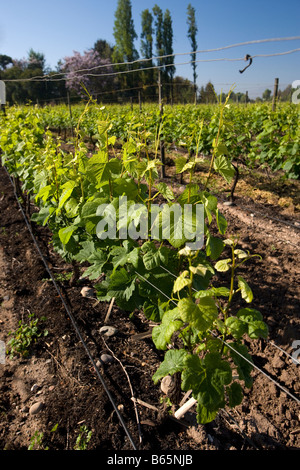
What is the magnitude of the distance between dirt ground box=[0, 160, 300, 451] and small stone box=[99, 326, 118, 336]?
0.03 metres

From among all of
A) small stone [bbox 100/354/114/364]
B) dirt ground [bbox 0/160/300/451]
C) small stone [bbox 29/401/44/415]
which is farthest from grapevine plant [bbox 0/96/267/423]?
small stone [bbox 29/401/44/415]

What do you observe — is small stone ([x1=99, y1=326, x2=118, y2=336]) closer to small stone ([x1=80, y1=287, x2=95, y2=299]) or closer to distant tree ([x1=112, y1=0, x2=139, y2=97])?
small stone ([x1=80, y1=287, x2=95, y2=299])

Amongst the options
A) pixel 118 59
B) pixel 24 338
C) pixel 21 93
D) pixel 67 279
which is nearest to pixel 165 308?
pixel 24 338

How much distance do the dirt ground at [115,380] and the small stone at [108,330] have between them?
0.03 meters

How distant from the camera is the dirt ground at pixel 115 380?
1808mm

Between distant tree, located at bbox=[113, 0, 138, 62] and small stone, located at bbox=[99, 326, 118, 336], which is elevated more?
distant tree, located at bbox=[113, 0, 138, 62]

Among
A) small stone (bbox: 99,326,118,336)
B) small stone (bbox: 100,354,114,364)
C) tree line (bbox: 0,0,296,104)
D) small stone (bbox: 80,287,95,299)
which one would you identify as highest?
tree line (bbox: 0,0,296,104)

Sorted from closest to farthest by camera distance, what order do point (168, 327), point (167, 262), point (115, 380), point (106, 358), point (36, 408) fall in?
point (168, 327) → point (167, 262) → point (36, 408) → point (115, 380) → point (106, 358)

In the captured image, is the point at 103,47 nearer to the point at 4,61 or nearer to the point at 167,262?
the point at 4,61

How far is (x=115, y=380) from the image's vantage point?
2133 mm

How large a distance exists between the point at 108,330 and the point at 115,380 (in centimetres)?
47

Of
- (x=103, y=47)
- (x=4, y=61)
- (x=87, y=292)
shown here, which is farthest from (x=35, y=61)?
(x=87, y=292)

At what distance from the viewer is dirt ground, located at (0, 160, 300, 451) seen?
71.2 inches
